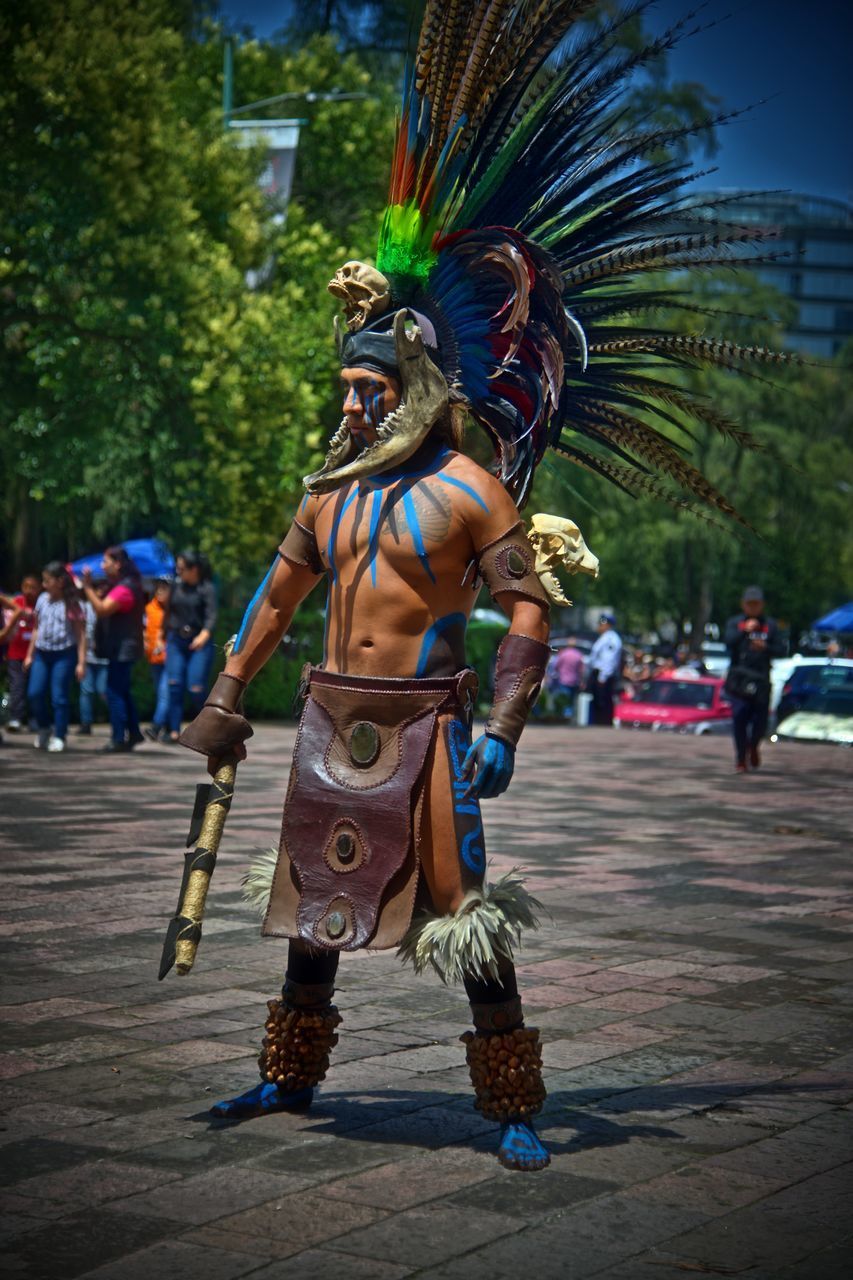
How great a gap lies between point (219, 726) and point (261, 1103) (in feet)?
3.24

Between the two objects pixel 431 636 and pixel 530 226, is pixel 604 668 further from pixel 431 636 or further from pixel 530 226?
pixel 431 636

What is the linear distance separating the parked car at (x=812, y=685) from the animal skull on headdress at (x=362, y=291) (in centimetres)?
2044

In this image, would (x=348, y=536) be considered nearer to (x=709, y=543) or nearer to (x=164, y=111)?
(x=164, y=111)

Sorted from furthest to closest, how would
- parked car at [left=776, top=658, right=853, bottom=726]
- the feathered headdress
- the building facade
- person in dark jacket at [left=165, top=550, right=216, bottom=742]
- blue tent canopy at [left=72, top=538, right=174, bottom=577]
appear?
the building facade → blue tent canopy at [left=72, top=538, right=174, bottom=577] → parked car at [left=776, top=658, right=853, bottom=726] → person in dark jacket at [left=165, top=550, right=216, bottom=742] → the feathered headdress

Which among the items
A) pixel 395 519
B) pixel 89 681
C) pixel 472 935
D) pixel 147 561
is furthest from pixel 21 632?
pixel 472 935

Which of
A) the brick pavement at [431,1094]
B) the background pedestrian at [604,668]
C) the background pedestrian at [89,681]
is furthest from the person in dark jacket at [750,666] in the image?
the brick pavement at [431,1094]

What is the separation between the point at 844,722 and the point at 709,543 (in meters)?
17.9

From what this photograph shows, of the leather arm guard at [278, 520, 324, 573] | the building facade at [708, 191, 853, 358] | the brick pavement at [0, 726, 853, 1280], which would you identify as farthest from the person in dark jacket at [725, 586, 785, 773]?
the building facade at [708, 191, 853, 358]

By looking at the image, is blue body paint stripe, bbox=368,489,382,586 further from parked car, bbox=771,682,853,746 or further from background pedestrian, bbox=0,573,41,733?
parked car, bbox=771,682,853,746

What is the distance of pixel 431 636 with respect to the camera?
176 inches

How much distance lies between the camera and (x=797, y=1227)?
3736mm

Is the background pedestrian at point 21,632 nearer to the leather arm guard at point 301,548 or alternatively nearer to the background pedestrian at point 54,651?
the background pedestrian at point 54,651

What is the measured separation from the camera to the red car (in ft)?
80.7

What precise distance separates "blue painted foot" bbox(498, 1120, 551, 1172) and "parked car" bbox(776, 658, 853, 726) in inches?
817
